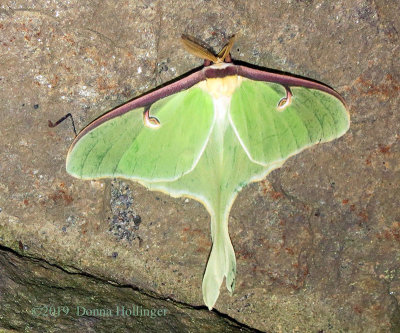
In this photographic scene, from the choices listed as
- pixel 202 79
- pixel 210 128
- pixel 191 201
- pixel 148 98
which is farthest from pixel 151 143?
pixel 191 201

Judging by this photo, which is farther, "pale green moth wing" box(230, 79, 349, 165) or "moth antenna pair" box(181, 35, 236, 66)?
"moth antenna pair" box(181, 35, 236, 66)

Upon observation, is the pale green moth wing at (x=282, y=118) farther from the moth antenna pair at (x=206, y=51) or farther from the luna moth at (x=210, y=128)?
the moth antenna pair at (x=206, y=51)

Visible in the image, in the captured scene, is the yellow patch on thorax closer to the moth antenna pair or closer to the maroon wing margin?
the maroon wing margin

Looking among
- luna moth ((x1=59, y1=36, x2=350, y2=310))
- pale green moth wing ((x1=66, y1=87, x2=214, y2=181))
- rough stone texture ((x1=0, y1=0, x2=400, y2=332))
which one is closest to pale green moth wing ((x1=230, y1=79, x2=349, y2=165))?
luna moth ((x1=59, y1=36, x2=350, y2=310))

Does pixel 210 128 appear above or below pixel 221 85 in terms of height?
below

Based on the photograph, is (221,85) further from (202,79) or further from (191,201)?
(191,201)

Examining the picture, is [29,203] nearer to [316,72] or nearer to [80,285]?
[80,285]
